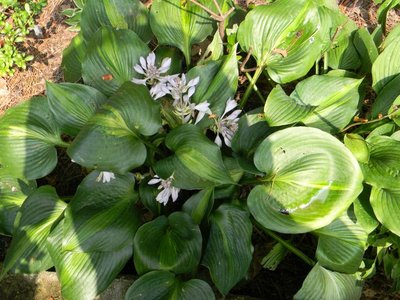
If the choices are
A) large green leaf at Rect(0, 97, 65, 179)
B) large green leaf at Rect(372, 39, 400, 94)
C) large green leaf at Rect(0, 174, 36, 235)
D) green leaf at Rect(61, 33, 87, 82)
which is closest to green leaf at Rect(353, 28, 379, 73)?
large green leaf at Rect(372, 39, 400, 94)

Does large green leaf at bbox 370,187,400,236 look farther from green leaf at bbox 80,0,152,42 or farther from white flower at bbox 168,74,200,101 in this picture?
green leaf at bbox 80,0,152,42

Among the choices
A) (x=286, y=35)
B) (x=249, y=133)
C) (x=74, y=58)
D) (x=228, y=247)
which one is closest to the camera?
(x=228, y=247)

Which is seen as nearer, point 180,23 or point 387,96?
point 387,96

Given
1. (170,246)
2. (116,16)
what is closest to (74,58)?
(116,16)

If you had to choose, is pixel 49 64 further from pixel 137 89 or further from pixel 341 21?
pixel 341 21

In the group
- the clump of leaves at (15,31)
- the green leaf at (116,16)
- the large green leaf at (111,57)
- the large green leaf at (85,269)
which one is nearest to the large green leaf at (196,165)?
the large green leaf at (85,269)

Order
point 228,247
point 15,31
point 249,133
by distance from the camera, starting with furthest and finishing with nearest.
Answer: point 15,31 < point 249,133 < point 228,247

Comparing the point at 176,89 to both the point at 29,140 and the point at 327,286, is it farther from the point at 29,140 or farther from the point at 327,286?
the point at 327,286

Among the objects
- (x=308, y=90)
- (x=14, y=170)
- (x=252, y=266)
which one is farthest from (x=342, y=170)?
(x=14, y=170)
